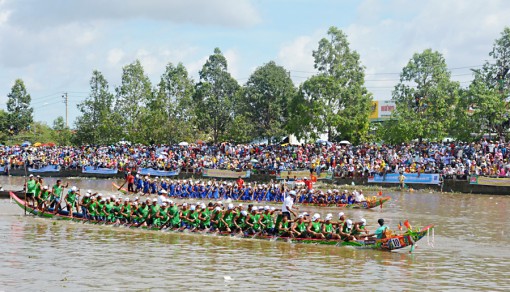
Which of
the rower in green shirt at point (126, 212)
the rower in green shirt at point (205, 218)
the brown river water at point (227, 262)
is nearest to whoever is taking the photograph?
the brown river water at point (227, 262)

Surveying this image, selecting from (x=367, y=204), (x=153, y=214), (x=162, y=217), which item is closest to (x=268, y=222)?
(x=162, y=217)

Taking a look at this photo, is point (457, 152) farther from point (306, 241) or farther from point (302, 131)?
point (306, 241)

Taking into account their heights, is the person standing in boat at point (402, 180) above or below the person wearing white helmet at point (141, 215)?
above

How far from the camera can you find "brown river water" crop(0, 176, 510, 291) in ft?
47.4

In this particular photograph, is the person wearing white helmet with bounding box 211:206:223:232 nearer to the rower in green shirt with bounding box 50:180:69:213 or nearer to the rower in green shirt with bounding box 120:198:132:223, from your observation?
the rower in green shirt with bounding box 120:198:132:223

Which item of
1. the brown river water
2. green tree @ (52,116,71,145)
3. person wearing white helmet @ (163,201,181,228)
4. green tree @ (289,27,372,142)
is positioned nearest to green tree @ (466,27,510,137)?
green tree @ (289,27,372,142)

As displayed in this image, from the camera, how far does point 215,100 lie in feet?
200

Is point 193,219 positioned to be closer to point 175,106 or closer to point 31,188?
point 31,188

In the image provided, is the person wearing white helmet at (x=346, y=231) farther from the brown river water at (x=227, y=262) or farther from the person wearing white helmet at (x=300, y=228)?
the person wearing white helmet at (x=300, y=228)

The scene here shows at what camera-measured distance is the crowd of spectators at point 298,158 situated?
37.7 meters

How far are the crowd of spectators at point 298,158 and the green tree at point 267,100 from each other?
30.8 feet

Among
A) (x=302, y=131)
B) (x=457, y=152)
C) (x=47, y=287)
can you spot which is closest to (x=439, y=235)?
(x=47, y=287)

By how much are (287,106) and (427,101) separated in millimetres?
14518

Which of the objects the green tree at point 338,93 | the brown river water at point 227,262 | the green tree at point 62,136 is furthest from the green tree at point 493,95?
the green tree at point 62,136
